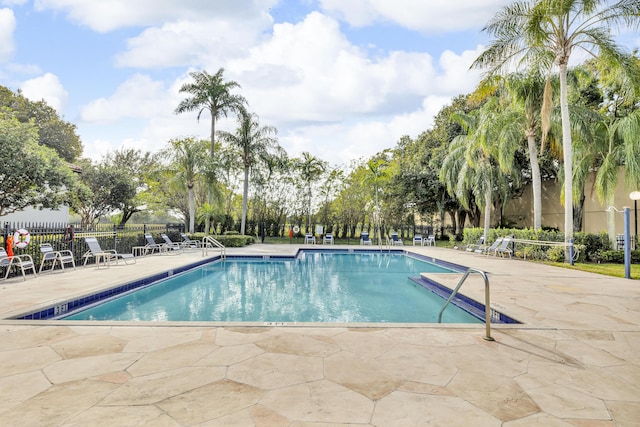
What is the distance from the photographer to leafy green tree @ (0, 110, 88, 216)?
33.8ft

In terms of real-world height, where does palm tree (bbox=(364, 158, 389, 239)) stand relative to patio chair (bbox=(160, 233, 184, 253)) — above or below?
above

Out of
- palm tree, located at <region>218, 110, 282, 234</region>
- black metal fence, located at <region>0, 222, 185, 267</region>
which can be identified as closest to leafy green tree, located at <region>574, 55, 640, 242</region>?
palm tree, located at <region>218, 110, 282, 234</region>

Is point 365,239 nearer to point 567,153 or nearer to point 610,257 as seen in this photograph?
point 610,257

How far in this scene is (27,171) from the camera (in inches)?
418

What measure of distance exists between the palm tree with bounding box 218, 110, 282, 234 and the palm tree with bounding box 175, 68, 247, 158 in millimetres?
1001

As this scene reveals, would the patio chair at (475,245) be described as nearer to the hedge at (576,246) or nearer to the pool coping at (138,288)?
the hedge at (576,246)

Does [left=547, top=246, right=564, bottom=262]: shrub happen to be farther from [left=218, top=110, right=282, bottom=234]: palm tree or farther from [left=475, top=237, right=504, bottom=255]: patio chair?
[left=218, top=110, right=282, bottom=234]: palm tree

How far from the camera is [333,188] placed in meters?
23.5

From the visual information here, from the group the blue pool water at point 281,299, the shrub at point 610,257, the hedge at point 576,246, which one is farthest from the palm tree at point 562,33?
the blue pool water at point 281,299

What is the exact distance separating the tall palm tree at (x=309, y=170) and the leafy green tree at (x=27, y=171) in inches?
492

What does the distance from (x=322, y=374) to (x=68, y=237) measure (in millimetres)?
9117

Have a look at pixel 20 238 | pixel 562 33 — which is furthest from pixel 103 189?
pixel 562 33

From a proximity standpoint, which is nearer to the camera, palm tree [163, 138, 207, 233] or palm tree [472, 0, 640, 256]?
palm tree [472, 0, 640, 256]

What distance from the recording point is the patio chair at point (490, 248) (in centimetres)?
1295
